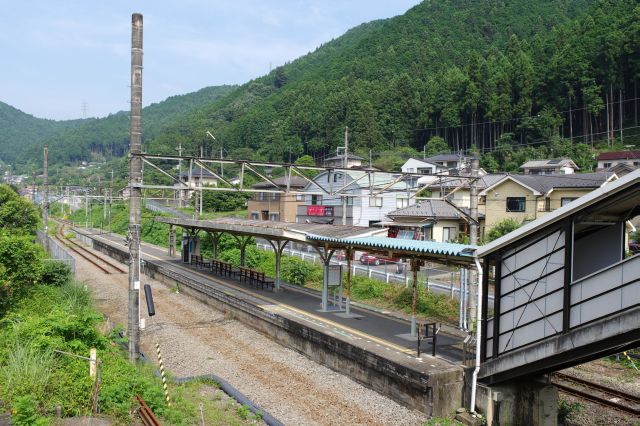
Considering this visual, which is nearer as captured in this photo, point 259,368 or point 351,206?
point 259,368

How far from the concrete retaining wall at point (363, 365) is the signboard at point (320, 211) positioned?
18955mm

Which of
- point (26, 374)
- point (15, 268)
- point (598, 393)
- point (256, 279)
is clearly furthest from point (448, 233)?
point (26, 374)

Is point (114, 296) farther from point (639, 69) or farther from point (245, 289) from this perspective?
point (639, 69)

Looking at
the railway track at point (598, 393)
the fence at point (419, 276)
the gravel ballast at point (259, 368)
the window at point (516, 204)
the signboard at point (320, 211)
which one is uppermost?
the window at point (516, 204)

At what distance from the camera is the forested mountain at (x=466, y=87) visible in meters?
51.8

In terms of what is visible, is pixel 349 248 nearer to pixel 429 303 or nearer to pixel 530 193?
pixel 429 303

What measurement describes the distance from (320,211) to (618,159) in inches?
939

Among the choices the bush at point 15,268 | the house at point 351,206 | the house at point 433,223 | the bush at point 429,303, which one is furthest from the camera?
the house at point 351,206

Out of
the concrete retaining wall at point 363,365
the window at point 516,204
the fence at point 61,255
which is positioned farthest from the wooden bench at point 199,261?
the window at point 516,204

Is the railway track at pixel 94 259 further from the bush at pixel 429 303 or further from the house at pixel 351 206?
the bush at pixel 429 303

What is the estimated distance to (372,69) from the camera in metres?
89.4

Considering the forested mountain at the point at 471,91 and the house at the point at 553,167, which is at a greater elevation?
the forested mountain at the point at 471,91

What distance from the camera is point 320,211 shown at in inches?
1423

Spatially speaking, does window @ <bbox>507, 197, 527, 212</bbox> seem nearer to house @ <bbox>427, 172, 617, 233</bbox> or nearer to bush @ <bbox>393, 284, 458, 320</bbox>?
house @ <bbox>427, 172, 617, 233</bbox>
